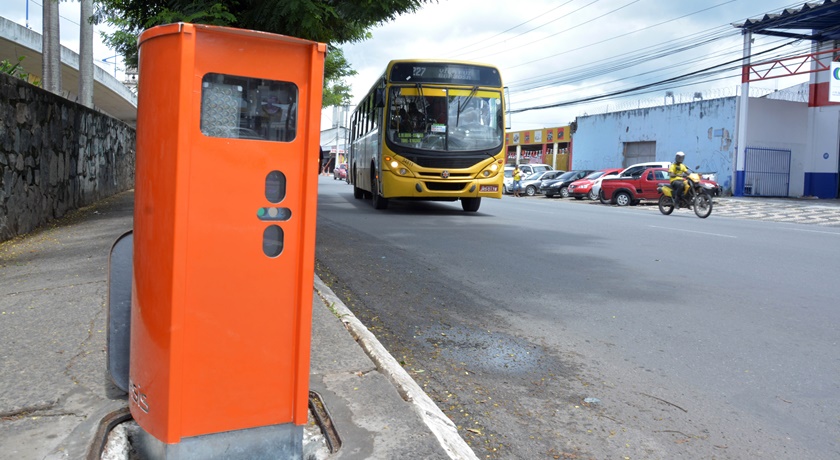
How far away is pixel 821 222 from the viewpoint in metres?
18.5

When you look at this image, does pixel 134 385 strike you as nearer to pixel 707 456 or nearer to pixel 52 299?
pixel 707 456

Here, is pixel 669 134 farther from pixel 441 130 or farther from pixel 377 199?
pixel 441 130

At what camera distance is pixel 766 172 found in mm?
30562

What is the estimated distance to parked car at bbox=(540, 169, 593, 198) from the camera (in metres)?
32.4

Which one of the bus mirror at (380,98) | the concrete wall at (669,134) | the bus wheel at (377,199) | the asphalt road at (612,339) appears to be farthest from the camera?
the concrete wall at (669,134)

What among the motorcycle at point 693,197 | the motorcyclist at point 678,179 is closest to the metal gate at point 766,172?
the motorcycle at point 693,197

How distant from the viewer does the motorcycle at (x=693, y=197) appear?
17.5 meters

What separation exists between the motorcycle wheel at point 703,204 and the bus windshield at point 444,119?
615cm

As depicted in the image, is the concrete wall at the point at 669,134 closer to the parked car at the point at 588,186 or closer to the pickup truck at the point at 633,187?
the parked car at the point at 588,186

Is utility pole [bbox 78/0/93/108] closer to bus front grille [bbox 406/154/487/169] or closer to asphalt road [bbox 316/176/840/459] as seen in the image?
bus front grille [bbox 406/154/487/169]

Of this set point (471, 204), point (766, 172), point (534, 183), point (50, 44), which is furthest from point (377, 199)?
point (766, 172)

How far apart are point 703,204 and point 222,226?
16988mm

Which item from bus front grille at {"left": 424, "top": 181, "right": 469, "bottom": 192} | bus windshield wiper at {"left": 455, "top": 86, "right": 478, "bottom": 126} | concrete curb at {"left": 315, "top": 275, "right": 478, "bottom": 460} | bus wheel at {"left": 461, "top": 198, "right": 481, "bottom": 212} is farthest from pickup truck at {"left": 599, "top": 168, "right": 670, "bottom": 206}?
concrete curb at {"left": 315, "top": 275, "right": 478, "bottom": 460}

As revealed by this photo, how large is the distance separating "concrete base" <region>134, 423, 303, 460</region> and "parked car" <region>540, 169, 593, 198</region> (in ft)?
99.6
